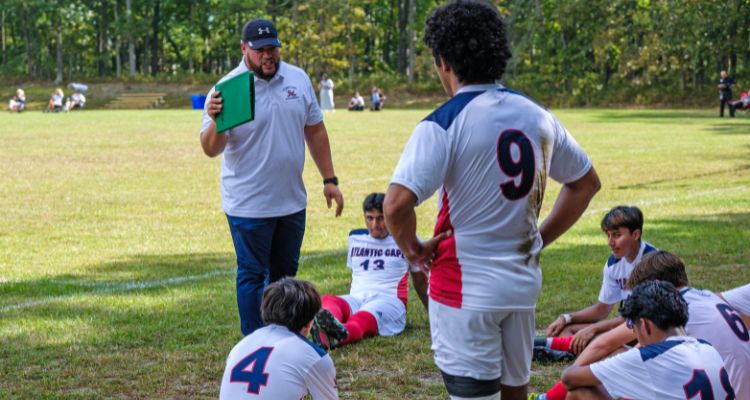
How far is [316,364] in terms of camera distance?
432 cm

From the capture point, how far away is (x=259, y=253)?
628 cm

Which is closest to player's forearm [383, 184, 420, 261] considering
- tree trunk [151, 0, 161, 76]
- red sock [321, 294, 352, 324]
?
red sock [321, 294, 352, 324]

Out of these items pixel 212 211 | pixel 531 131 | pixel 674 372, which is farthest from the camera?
pixel 212 211

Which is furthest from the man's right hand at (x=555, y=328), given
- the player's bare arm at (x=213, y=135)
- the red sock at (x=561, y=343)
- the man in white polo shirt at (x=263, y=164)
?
the player's bare arm at (x=213, y=135)

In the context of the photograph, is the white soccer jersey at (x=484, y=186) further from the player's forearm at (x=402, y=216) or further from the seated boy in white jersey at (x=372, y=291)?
the seated boy in white jersey at (x=372, y=291)

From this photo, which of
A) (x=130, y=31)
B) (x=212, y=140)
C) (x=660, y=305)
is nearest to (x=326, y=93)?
(x=130, y=31)

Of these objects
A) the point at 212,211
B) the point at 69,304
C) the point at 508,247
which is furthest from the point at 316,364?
the point at 212,211

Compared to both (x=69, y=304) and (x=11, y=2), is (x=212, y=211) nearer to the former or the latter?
(x=69, y=304)

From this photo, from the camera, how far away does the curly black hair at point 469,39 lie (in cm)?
347

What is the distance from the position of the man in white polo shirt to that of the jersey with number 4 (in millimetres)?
1364

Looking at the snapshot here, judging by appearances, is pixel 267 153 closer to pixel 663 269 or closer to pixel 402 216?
pixel 663 269

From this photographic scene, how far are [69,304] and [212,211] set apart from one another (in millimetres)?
6197

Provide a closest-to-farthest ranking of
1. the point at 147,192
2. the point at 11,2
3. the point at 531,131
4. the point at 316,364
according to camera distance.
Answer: the point at 531,131 → the point at 316,364 → the point at 147,192 → the point at 11,2

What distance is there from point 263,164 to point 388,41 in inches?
3420
